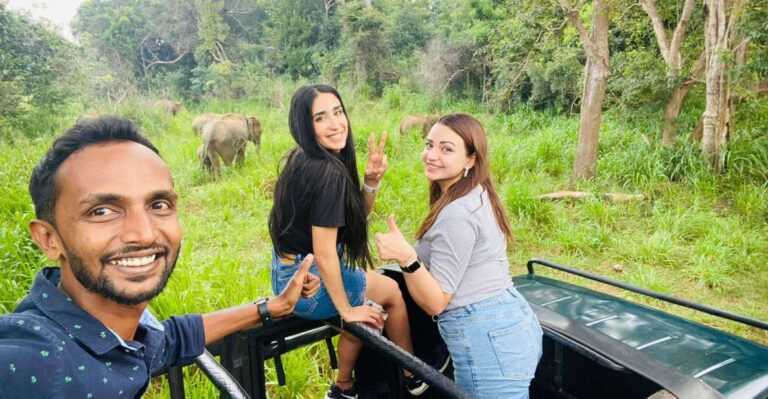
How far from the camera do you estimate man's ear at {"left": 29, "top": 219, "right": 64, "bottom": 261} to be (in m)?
0.95

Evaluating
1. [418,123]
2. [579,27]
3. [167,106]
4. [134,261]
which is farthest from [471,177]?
[167,106]

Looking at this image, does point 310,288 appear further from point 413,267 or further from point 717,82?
point 717,82

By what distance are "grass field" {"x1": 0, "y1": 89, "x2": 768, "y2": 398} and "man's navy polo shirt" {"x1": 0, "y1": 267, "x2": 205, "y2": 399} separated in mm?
1910

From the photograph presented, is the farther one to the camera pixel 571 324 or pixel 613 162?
pixel 613 162

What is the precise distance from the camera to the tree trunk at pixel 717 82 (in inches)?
243

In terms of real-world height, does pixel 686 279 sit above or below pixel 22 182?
below

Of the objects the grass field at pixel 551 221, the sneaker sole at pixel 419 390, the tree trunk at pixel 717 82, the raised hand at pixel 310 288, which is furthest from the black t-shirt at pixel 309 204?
the tree trunk at pixel 717 82

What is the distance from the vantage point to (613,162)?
7.44m

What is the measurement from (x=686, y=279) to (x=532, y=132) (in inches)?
268

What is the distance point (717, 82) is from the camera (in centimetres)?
633

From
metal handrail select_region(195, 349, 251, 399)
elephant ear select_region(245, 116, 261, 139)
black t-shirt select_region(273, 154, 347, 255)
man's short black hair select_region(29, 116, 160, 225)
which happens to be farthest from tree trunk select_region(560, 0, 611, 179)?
man's short black hair select_region(29, 116, 160, 225)

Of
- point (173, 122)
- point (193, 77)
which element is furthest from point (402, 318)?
point (193, 77)

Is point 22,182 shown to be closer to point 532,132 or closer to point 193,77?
point 532,132

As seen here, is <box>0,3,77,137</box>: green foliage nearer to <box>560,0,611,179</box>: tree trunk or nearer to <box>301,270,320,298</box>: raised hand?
<box>560,0,611,179</box>: tree trunk
